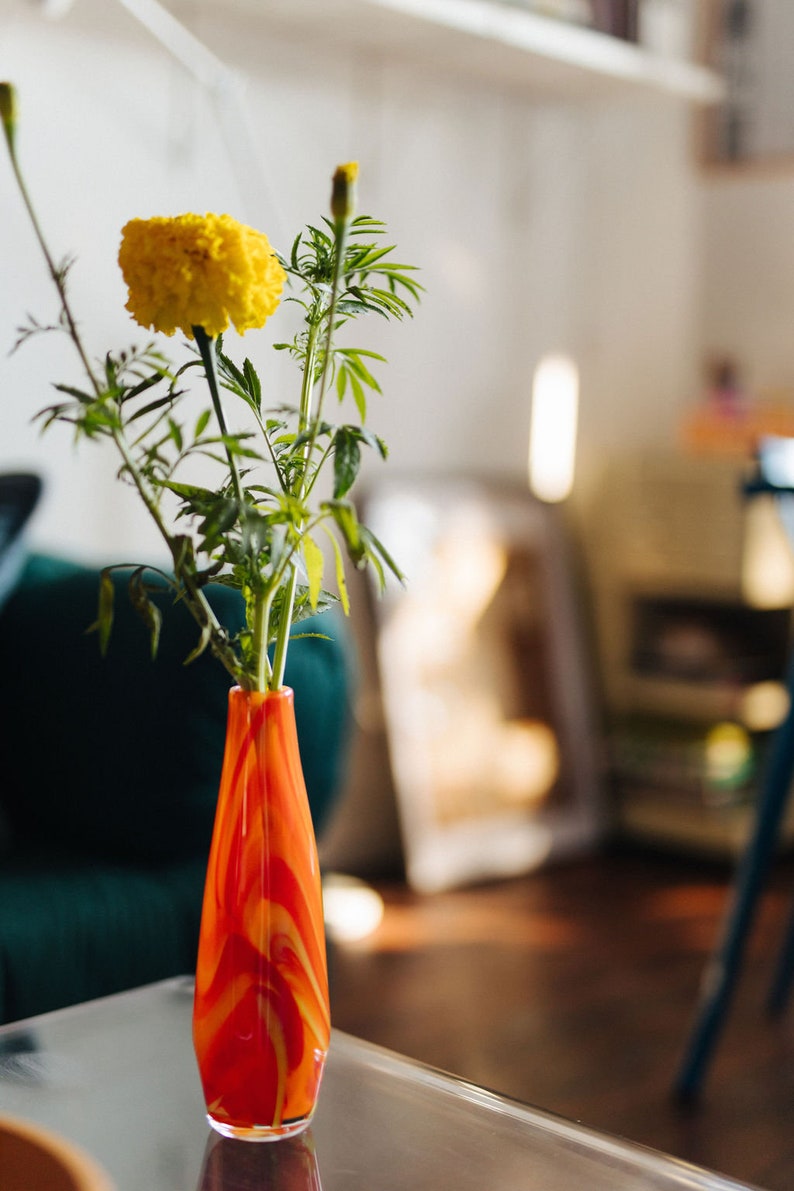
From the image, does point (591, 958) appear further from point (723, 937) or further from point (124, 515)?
point (124, 515)

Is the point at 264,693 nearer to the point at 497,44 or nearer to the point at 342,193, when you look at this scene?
the point at 342,193

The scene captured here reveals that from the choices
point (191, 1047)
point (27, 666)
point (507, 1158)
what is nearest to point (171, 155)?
point (27, 666)

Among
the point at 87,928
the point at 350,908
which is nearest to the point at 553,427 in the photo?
the point at 350,908

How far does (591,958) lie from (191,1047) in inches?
66.6

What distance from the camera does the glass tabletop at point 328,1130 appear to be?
2.60 feet

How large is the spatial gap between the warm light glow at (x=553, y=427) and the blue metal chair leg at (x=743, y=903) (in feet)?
5.31

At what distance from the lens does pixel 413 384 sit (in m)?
3.12

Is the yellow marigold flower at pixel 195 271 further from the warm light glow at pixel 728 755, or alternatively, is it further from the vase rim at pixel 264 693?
the warm light glow at pixel 728 755

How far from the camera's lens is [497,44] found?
285cm

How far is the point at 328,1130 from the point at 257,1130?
0.05 meters

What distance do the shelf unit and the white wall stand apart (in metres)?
0.07

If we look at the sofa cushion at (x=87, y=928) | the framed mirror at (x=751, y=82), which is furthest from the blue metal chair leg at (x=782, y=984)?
the framed mirror at (x=751, y=82)

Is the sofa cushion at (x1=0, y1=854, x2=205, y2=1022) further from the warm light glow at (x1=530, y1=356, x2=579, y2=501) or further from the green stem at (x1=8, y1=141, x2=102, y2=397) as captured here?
the warm light glow at (x1=530, y1=356, x2=579, y2=501)

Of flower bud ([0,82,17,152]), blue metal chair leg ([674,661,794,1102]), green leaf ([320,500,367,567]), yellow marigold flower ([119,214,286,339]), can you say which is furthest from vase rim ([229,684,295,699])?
blue metal chair leg ([674,661,794,1102])
